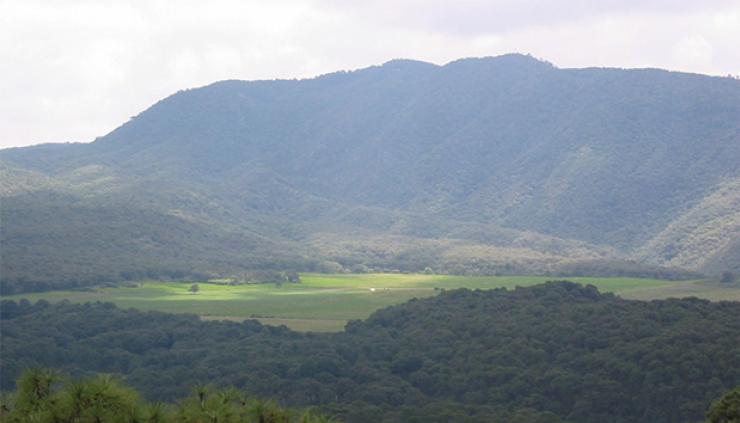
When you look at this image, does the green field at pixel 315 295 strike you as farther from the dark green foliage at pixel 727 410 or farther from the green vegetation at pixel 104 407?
the green vegetation at pixel 104 407

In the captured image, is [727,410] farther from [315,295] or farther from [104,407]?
[315,295]

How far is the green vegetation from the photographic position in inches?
811

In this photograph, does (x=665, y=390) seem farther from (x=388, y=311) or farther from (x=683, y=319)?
(x=388, y=311)

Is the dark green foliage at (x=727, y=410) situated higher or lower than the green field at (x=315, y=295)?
lower

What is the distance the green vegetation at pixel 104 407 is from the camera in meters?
20.6

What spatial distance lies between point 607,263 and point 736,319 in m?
65.5

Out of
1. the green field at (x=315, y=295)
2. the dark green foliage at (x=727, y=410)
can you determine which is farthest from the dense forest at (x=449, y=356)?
the dark green foliage at (x=727, y=410)

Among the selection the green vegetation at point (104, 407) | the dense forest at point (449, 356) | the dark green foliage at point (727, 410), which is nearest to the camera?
the green vegetation at point (104, 407)

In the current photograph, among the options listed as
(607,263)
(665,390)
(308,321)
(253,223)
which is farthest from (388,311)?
(253,223)

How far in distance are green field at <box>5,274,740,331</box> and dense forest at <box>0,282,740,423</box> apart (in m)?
7.63

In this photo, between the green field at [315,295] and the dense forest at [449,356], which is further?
the green field at [315,295]

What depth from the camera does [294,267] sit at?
137750mm

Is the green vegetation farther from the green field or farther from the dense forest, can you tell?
the green field

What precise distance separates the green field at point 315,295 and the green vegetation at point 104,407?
200 feet
